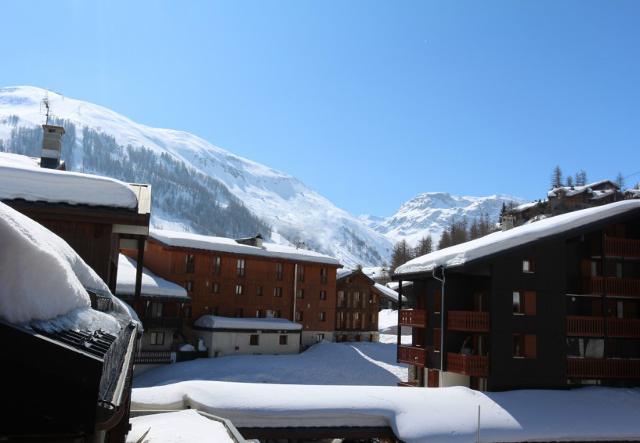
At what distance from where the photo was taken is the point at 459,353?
91.8ft

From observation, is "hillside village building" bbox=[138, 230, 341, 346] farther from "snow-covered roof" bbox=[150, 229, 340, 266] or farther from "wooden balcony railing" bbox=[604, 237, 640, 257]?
"wooden balcony railing" bbox=[604, 237, 640, 257]

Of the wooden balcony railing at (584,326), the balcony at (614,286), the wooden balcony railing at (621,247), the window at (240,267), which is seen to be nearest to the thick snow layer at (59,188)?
the wooden balcony railing at (584,326)

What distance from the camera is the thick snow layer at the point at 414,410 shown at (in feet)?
68.3

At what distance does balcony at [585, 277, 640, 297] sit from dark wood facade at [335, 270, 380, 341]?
33241mm

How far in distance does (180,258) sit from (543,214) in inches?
3151

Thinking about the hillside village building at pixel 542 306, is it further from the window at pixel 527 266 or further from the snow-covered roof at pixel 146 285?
the snow-covered roof at pixel 146 285

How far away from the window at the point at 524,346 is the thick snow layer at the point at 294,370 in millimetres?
14271

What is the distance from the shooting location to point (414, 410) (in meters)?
22.1

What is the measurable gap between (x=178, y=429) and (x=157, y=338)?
92.8ft

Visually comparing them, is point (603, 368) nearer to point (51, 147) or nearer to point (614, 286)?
point (614, 286)

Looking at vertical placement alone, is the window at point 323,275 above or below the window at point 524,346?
above

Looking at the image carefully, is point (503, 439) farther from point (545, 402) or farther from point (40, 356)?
point (40, 356)

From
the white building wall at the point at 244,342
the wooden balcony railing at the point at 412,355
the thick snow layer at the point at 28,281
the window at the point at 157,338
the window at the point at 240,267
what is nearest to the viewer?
the thick snow layer at the point at 28,281

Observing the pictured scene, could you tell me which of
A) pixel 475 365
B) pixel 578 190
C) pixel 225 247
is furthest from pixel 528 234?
pixel 578 190
